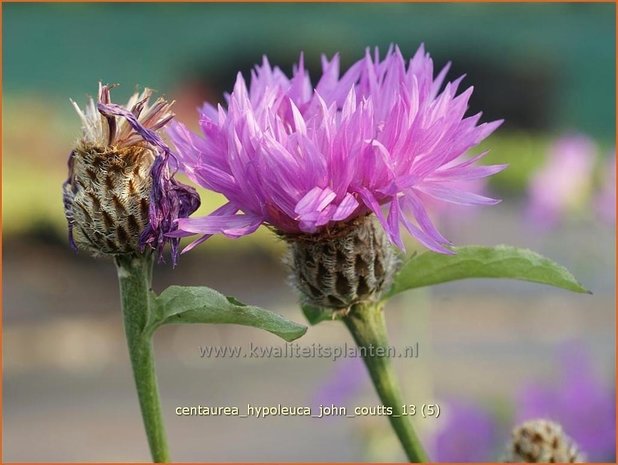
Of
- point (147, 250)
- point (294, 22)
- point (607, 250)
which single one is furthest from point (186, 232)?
point (294, 22)

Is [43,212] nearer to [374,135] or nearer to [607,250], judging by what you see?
[607,250]

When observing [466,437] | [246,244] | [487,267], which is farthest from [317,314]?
[246,244]

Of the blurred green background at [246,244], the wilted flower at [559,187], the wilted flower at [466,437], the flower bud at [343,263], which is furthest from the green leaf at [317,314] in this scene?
the wilted flower at [559,187]

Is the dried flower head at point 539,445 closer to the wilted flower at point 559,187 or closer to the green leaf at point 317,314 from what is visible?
the green leaf at point 317,314

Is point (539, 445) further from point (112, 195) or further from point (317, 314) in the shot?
point (112, 195)

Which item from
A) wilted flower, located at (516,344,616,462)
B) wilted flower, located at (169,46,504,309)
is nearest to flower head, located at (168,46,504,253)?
wilted flower, located at (169,46,504,309)

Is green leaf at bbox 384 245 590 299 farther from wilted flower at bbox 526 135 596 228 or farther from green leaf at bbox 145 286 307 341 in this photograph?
wilted flower at bbox 526 135 596 228

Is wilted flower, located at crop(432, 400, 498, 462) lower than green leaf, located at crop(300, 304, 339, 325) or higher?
lower

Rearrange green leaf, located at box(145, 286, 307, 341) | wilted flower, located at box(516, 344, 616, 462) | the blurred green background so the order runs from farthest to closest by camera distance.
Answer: the blurred green background
wilted flower, located at box(516, 344, 616, 462)
green leaf, located at box(145, 286, 307, 341)
